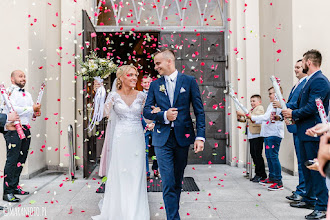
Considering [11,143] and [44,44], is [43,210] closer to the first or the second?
[11,143]

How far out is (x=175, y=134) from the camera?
366cm

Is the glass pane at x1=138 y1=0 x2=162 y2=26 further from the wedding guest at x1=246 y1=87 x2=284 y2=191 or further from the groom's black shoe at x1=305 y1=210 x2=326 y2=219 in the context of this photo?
the groom's black shoe at x1=305 y1=210 x2=326 y2=219

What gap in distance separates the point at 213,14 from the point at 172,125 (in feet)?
19.3

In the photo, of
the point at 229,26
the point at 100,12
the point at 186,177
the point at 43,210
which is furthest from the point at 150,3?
the point at 43,210

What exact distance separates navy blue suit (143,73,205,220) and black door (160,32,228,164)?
4.78m

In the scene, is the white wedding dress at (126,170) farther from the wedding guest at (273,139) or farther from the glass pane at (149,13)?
the glass pane at (149,13)

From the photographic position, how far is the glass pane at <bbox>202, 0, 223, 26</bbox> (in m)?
8.75

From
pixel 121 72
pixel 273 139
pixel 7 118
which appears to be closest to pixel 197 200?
pixel 273 139

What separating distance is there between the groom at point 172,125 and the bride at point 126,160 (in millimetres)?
613

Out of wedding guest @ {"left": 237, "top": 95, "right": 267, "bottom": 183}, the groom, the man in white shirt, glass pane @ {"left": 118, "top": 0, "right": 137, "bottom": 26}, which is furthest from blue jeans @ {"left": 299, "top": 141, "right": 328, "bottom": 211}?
glass pane @ {"left": 118, "top": 0, "right": 137, "bottom": 26}

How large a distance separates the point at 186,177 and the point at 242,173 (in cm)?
131

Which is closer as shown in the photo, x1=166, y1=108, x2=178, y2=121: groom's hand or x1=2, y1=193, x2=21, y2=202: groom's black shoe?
x1=166, y1=108, x2=178, y2=121: groom's hand

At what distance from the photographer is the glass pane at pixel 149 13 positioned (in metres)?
8.66

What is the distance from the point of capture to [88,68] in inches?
244
